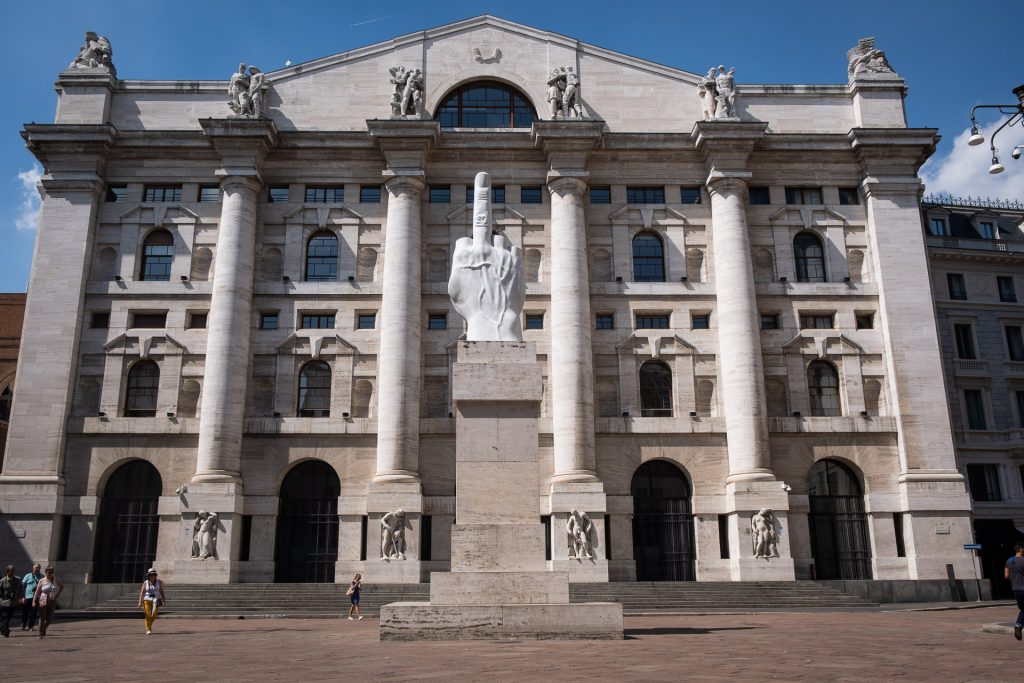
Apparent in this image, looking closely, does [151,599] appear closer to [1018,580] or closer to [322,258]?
[1018,580]

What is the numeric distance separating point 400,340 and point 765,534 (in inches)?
711

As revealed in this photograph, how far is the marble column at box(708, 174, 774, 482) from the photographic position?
1538 inches

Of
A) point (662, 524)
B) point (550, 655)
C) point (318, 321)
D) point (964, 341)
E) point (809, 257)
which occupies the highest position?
point (809, 257)

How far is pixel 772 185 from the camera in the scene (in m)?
44.3

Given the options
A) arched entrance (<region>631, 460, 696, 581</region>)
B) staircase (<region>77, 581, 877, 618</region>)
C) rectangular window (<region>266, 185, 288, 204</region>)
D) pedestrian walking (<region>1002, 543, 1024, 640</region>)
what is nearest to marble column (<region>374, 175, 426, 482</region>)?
rectangular window (<region>266, 185, 288, 204</region>)

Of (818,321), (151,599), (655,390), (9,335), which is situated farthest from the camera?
(9,335)

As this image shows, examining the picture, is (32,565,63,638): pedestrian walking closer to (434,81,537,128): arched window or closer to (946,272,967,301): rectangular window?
(434,81,537,128): arched window

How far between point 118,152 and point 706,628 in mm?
35795

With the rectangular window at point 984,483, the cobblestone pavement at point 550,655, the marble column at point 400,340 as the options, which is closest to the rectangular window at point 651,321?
the marble column at point 400,340

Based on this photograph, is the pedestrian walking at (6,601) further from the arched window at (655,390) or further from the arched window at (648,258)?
the arched window at (648,258)

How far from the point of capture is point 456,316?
42156 millimetres

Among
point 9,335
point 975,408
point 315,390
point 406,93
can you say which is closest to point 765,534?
point 975,408

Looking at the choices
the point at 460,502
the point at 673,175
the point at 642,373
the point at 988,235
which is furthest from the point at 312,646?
the point at 988,235

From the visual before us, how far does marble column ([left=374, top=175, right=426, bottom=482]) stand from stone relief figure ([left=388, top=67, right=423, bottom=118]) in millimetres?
3411
